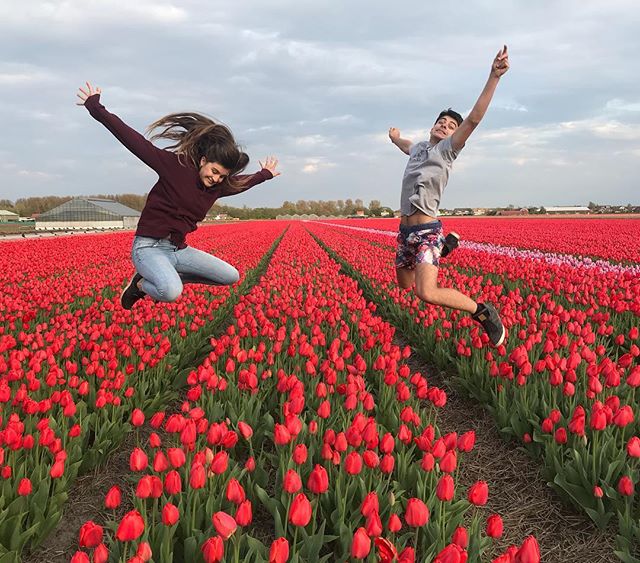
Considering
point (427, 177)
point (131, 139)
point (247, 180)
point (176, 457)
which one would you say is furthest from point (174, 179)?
point (176, 457)

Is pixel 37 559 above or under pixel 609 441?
under

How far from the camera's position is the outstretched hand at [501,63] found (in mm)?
3980

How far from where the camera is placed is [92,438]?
3.70 meters

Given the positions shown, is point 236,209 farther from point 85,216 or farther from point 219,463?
point 219,463

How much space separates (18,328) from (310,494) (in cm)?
472

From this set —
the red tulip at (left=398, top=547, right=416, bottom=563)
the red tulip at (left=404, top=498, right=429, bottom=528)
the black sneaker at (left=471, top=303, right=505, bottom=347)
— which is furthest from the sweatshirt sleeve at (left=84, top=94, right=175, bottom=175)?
the red tulip at (left=398, top=547, right=416, bottom=563)

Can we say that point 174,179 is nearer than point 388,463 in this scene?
No

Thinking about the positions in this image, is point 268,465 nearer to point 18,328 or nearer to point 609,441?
point 609,441

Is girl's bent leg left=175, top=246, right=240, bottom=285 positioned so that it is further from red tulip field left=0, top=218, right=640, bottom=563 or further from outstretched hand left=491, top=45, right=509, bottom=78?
outstretched hand left=491, top=45, right=509, bottom=78

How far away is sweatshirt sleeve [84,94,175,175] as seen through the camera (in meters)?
4.44

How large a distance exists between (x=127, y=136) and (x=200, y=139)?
62cm

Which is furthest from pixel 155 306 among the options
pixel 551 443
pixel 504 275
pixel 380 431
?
pixel 504 275

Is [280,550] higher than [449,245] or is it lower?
lower

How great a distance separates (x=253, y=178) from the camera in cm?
540
